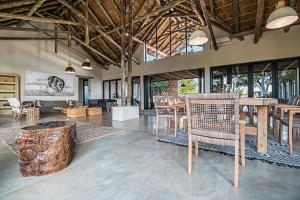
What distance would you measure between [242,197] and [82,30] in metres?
10.3

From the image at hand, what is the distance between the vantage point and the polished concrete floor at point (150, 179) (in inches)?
58.7

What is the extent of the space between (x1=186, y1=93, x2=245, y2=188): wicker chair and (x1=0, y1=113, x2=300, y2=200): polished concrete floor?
191mm

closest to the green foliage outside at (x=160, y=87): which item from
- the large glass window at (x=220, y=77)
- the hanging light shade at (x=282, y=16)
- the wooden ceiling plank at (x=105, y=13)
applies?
the large glass window at (x=220, y=77)

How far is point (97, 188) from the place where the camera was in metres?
1.61

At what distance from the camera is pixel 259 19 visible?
5512mm

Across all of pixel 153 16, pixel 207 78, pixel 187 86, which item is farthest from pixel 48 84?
pixel 187 86

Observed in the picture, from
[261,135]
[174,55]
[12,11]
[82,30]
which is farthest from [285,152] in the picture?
[82,30]

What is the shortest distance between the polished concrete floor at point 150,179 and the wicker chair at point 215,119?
191 mm

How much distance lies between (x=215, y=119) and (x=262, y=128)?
1186 millimetres

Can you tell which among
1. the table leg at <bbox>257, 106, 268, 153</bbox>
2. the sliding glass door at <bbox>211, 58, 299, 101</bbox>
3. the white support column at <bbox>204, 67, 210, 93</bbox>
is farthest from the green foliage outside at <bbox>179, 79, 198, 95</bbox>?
the table leg at <bbox>257, 106, 268, 153</bbox>

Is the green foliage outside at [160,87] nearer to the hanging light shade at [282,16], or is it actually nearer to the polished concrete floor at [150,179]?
the hanging light shade at [282,16]

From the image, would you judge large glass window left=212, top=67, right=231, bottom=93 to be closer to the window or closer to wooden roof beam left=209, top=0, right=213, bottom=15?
the window

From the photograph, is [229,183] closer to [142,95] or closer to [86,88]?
[142,95]

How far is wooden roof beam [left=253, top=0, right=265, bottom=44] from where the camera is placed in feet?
16.3
